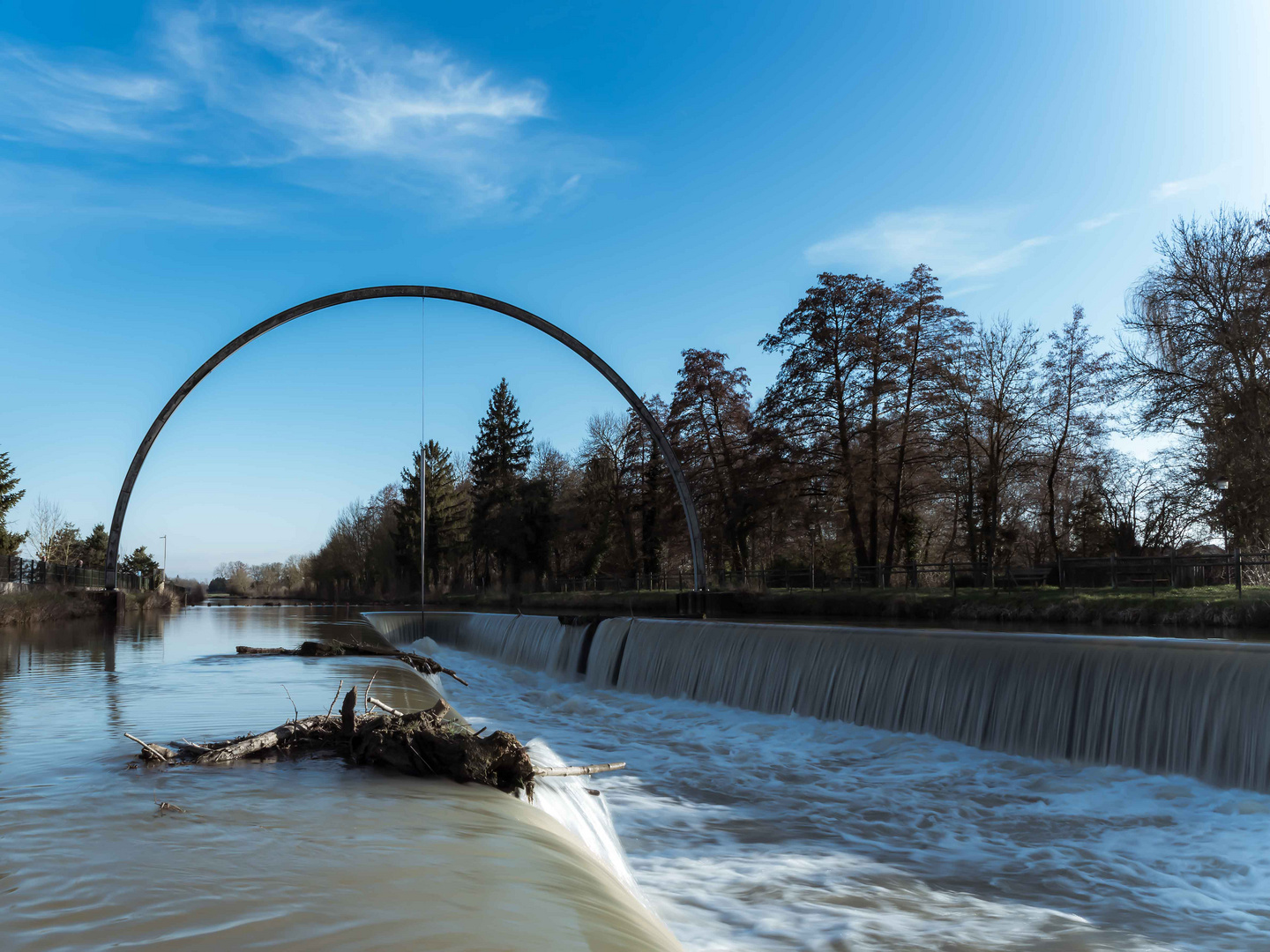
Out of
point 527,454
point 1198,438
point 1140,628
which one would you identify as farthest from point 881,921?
point 527,454

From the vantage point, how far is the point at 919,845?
24.6ft

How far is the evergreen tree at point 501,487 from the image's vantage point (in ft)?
183

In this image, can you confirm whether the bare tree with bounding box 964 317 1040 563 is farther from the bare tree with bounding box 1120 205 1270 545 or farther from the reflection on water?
the reflection on water

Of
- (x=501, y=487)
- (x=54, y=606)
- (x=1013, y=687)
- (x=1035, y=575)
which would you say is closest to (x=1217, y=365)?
(x=1035, y=575)

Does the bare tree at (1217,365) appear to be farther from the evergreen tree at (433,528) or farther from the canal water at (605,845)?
the evergreen tree at (433,528)

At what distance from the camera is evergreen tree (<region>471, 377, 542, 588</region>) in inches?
2194

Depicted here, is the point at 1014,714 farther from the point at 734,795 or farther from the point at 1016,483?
the point at 1016,483

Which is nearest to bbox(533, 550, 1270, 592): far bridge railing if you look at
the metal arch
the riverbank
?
the metal arch

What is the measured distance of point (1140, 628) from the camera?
19047mm

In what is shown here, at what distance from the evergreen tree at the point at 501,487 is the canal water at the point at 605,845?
4317cm

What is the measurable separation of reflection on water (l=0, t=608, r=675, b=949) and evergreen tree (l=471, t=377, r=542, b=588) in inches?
1880

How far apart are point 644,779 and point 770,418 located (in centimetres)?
2605

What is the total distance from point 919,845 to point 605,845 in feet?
8.55

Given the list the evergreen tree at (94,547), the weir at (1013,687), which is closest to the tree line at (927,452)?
the weir at (1013,687)
